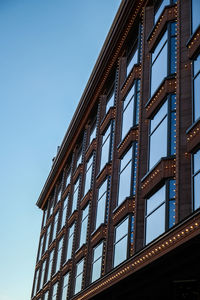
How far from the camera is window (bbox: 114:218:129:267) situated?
23727 mm

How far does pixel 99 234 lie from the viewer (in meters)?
28.6

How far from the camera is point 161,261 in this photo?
588 inches

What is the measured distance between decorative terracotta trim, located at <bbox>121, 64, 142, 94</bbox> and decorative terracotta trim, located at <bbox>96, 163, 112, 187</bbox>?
457cm

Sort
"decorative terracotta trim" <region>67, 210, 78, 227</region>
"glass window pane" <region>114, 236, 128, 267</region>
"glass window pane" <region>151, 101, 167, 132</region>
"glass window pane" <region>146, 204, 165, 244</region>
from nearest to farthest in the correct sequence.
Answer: "glass window pane" <region>146, 204, 165, 244</region>
"glass window pane" <region>151, 101, 167, 132</region>
"glass window pane" <region>114, 236, 128, 267</region>
"decorative terracotta trim" <region>67, 210, 78, 227</region>

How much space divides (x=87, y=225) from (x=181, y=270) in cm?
1813

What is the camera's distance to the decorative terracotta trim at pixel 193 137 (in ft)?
56.6

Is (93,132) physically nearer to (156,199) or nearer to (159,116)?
(159,116)

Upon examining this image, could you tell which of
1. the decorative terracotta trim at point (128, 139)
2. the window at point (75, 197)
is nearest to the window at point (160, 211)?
the decorative terracotta trim at point (128, 139)

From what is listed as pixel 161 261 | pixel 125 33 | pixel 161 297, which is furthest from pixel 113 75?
pixel 161 261

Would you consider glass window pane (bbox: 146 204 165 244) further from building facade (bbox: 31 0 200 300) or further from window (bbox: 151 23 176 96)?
window (bbox: 151 23 176 96)

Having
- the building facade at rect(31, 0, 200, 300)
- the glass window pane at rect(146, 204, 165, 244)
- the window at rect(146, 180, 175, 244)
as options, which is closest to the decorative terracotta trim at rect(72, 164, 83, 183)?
the building facade at rect(31, 0, 200, 300)

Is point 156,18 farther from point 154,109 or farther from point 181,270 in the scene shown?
point 181,270

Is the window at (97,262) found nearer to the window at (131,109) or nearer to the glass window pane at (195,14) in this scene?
the window at (131,109)

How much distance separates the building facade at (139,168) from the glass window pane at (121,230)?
0.19ft
